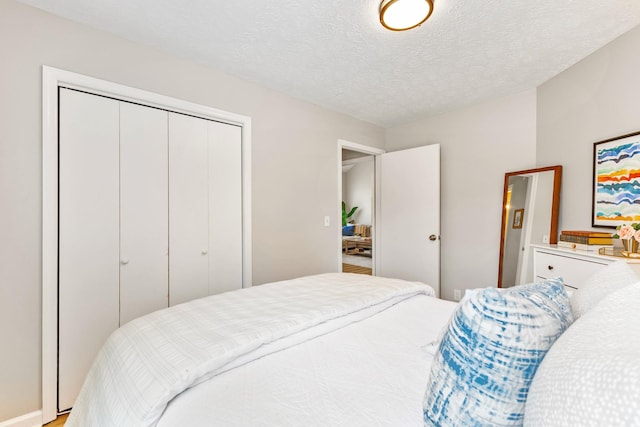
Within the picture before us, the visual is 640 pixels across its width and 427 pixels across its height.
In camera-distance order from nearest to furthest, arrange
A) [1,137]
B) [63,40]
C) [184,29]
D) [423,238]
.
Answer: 1. [1,137]
2. [63,40]
3. [184,29]
4. [423,238]

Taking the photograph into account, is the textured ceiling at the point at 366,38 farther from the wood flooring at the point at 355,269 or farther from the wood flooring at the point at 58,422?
the wood flooring at the point at 355,269

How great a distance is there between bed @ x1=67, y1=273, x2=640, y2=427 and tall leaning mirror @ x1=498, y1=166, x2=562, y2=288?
71.4 inches

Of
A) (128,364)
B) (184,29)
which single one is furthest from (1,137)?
(128,364)

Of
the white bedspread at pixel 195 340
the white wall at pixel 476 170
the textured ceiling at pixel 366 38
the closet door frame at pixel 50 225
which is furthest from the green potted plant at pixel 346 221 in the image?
the closet door frame at pixel 50 225

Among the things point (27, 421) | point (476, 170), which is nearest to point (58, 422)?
point (27, 421)

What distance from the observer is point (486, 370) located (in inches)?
23.3

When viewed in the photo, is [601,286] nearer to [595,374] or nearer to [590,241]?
[595,374]

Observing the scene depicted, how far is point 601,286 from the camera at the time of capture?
2.61 feet

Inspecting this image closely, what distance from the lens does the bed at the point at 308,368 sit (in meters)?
0.60

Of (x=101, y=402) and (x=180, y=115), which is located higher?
(x=180, y=115)

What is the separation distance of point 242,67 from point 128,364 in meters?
2.26

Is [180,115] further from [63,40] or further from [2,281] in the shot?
[2,281]

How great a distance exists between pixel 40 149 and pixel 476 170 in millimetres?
3771

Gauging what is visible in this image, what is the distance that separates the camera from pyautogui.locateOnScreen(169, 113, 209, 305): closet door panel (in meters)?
2.25
